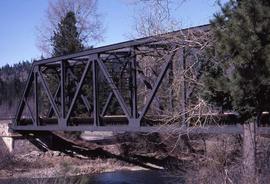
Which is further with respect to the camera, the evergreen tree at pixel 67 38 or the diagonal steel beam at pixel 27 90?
the evergreen tree at pixel 67 38

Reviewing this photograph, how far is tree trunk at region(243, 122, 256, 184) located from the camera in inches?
537

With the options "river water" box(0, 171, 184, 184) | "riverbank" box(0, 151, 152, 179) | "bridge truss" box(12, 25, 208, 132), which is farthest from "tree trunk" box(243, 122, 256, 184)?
"riverbank" box(0, 151, 152, 179)

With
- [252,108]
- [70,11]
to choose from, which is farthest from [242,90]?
[70,11]

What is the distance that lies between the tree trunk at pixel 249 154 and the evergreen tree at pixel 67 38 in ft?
122

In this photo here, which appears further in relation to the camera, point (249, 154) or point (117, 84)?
point (117, 84)

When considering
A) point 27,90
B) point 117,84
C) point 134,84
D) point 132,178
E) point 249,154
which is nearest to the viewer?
point 249,154

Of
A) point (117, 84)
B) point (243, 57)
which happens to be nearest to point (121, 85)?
point (117, 84)

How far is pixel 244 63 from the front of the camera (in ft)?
43.2

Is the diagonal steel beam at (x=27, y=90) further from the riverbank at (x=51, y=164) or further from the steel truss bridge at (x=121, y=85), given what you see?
the riverbank at (x=51, y=164)

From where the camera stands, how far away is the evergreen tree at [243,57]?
12.8m

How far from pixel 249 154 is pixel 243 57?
3.12m

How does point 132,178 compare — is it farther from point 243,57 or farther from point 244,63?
point 243,57

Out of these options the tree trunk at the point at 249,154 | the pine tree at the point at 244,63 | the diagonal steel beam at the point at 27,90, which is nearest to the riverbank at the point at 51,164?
the diagonal steel beam at the point at 27,90

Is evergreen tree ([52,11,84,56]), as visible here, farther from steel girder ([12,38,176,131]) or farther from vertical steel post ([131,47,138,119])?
vertical steel post ([131,47,138,119])
